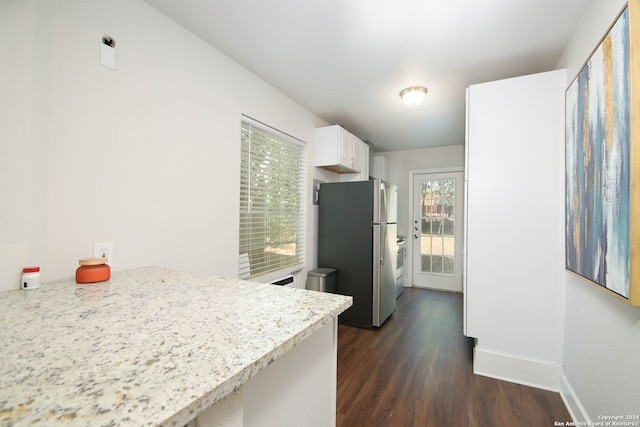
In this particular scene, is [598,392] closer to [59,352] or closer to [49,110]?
[59,352]

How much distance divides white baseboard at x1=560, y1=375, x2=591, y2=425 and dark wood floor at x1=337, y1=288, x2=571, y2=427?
4 centimetres

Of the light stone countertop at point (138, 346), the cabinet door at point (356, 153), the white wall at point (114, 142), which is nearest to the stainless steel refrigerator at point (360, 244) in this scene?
the cabinet door at point (356, 153)

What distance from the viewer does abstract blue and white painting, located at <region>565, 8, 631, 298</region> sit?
3.42 feet

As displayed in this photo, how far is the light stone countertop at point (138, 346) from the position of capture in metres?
0.39

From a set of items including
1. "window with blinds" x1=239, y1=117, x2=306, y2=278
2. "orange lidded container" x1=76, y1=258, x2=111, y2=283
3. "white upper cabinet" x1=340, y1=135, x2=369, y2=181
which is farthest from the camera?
"white upper cabinet" x1=340, y1=135, x2=369, y2=181

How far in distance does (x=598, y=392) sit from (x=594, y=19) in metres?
1.91

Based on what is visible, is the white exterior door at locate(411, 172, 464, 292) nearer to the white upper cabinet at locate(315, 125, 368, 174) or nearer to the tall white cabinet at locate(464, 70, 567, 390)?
the white upper cabinet at locate(315, 125, 368, 174)

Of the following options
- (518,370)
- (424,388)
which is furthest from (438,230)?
(424,388)

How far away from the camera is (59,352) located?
0.54m

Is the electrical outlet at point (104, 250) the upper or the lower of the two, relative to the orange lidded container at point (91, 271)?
upper

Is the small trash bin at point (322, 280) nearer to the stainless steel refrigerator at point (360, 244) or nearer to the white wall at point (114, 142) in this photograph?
the stainless steel refrigerator at point (360, 244)

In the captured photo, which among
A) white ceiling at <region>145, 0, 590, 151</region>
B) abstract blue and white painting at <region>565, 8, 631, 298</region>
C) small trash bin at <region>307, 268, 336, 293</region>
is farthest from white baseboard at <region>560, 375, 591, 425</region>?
white ceiling at <region>145, 0, 590, 151</region>

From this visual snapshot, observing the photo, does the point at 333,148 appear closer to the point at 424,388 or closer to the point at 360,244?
the point at 360,244

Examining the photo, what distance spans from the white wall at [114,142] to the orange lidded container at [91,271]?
151 millimetres
